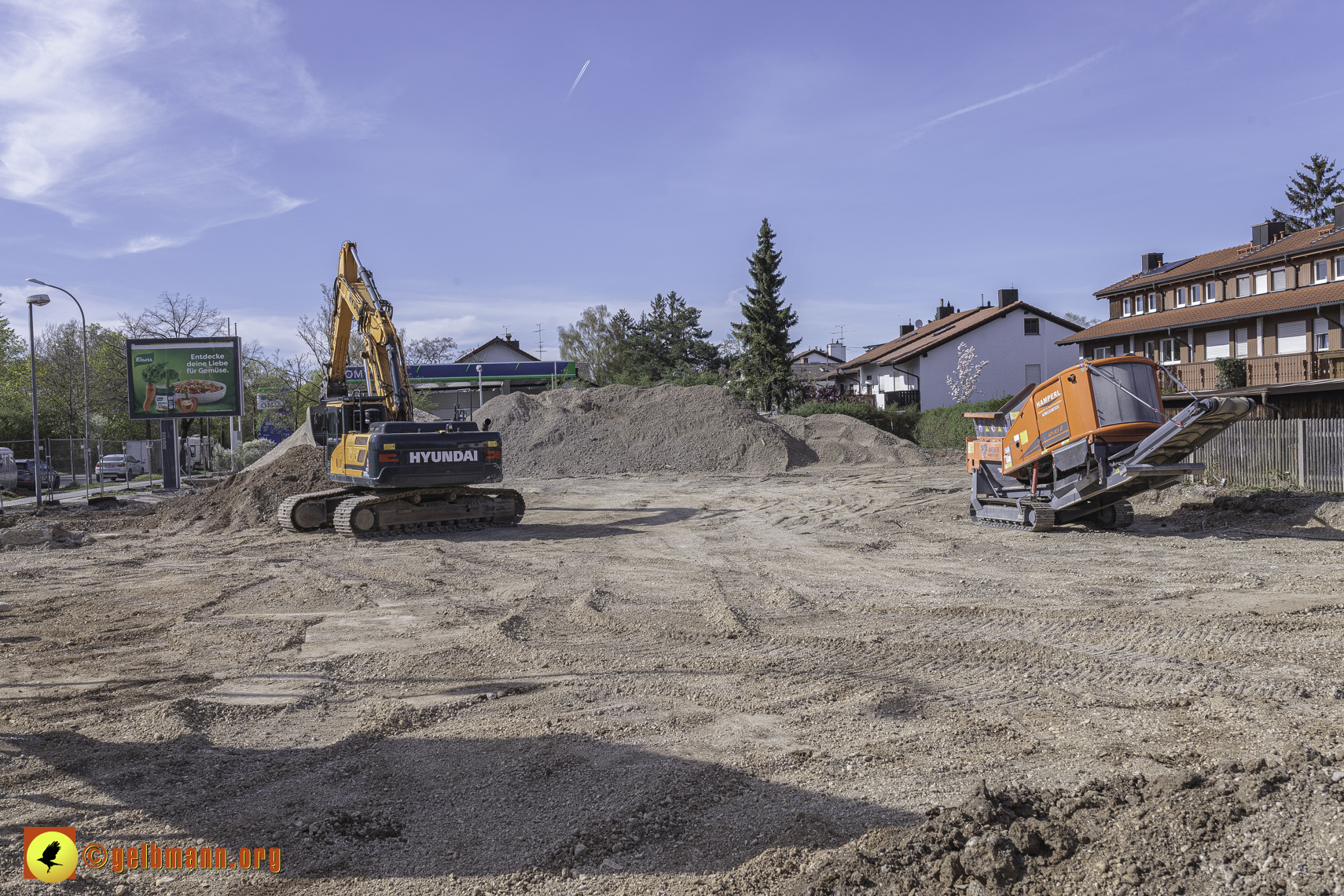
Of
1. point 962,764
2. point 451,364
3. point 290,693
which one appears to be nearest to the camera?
point 962,764

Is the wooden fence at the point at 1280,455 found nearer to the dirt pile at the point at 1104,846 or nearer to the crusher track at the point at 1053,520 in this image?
the crusher track at the point at 1053,520

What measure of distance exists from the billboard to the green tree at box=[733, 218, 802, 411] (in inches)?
1233

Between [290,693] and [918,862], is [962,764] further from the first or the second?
[290,693]

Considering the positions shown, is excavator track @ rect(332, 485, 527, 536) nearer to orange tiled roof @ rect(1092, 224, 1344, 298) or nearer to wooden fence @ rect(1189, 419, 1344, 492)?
wooden fence @ rect(1189, 419, 1344, 492)

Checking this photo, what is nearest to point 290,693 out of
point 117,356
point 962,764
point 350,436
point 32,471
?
point 962,764

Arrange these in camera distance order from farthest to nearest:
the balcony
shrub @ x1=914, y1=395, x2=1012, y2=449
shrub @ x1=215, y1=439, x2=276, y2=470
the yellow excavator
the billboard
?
1. shrub @ x1=914, y1=395, x2=1012, y2=449
2. shrub @ x1=215, y1=439, x2=276, y2=470
3. the balcony
4. the billboard
5. the yellow excavator

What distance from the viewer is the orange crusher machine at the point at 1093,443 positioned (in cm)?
1283

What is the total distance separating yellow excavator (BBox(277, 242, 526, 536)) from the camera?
15.9m

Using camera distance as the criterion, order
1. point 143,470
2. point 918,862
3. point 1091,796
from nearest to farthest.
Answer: point 918,862
point 1091,796
point 143,470

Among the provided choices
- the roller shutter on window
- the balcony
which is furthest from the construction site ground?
the roller shutter on window

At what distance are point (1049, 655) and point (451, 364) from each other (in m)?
56.2

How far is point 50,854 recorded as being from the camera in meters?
4.02

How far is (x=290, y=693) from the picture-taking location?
6.46 m

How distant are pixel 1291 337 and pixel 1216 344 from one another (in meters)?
3.38
